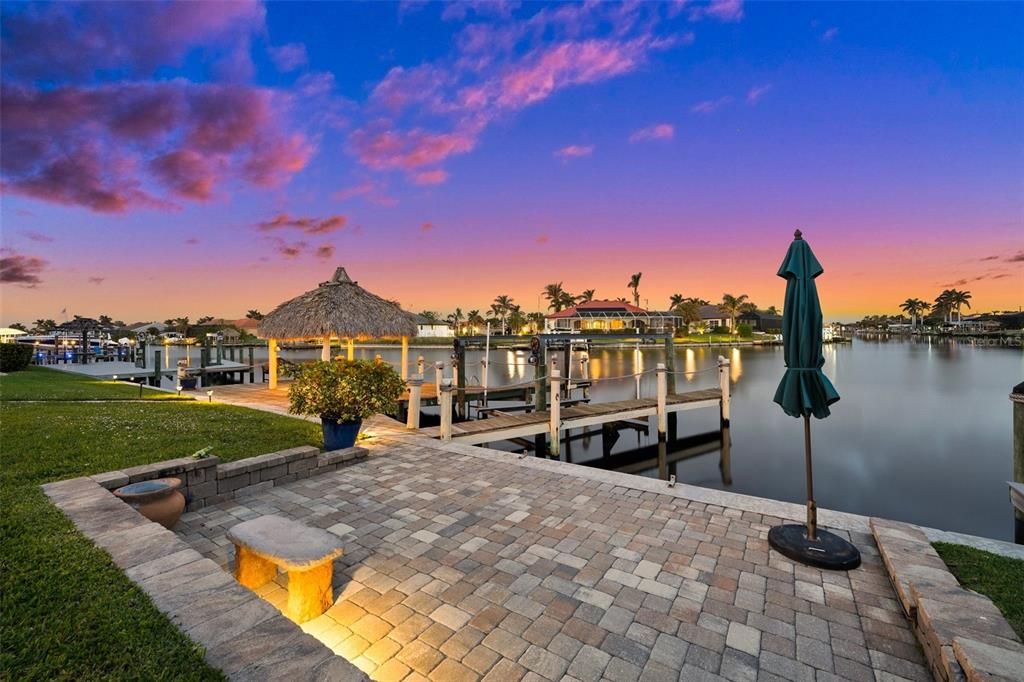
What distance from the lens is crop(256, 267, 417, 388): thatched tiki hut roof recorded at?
13945 mm

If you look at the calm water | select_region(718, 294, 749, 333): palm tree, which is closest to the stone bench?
the calm water

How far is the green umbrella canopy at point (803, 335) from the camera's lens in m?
3.85

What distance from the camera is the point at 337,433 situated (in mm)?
6660

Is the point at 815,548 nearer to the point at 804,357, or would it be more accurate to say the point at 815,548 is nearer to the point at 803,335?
the point at 804,357

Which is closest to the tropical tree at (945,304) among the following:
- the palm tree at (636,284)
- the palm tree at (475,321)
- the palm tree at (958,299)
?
the palm tree at (958,299)

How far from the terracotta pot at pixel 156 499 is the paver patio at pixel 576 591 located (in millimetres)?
275

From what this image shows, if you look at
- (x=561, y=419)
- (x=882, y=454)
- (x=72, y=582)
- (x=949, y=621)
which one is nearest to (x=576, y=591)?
(x=949, y=621)

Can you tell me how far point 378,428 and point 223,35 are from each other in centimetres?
1094

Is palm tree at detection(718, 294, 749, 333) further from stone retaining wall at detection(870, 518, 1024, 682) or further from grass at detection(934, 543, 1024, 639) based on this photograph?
stone retaining wall at detection(870, 518, 1024, 682)

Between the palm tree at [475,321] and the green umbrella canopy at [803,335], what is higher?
the palm tree at [475,321]

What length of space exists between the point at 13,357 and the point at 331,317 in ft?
55.0

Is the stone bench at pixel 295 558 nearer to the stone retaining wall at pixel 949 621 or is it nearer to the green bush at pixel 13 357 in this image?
the stone retaining wall at pixel 949 621

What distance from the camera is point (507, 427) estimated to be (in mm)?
9266

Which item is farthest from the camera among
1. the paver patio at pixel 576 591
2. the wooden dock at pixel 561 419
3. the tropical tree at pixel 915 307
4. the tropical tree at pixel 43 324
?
the tropical tree at pixel 915 307
